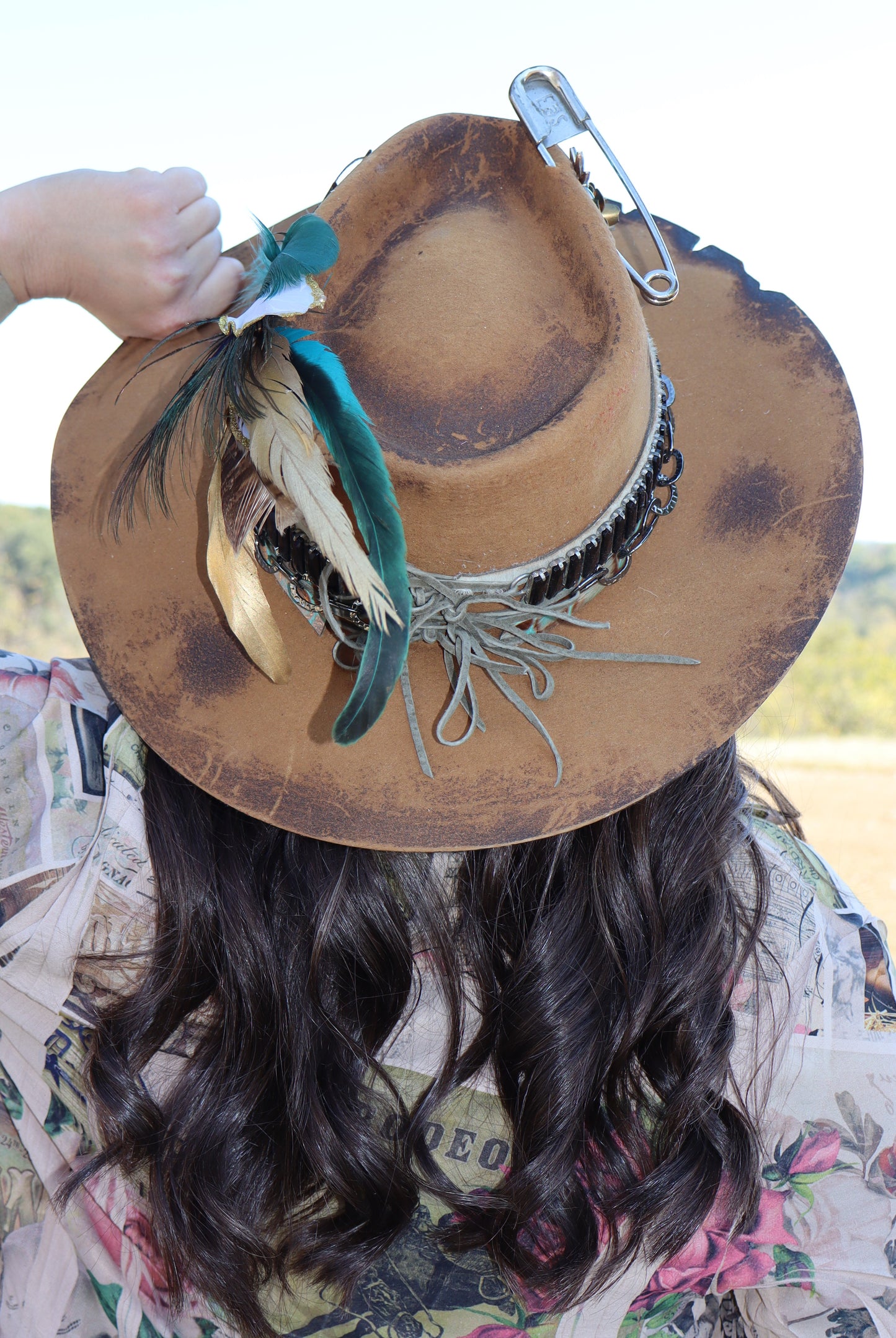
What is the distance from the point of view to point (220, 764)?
1.02 meters

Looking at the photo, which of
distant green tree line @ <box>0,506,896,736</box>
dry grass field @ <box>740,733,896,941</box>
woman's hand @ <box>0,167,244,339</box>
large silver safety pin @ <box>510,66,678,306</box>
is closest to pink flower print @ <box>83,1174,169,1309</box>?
woman's hand @ <box>0,167,244,339</box>

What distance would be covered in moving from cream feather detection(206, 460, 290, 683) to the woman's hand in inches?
16.2

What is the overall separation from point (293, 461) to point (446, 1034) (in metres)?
0.68

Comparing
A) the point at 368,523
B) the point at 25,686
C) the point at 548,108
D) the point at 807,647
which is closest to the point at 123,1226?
the point at 25,686

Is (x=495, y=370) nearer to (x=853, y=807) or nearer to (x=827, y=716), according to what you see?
(x=853, y=807)

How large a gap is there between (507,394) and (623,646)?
1.00ft

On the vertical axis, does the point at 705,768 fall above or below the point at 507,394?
below

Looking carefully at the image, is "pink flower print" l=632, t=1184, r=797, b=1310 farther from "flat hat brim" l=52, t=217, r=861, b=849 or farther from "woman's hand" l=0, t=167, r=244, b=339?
"woman's hand" l=0, t=167, r=244, b=339

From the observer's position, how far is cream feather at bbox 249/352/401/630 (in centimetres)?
81

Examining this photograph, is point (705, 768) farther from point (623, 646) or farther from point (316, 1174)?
point (316, 1174)

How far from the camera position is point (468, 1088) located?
1104 millimetres

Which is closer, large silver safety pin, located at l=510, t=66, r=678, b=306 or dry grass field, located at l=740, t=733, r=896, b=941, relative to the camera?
large silver safety pin, located at l=510, t=66, r=678, b=306

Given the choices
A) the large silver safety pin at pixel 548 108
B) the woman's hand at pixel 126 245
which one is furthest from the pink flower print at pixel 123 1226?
the large silver safety pin at pixel 548 108

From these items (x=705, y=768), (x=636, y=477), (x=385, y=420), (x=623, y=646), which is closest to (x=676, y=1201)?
(x=705, y=768)
